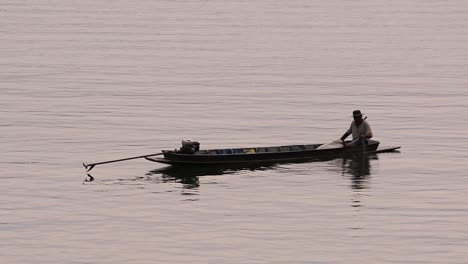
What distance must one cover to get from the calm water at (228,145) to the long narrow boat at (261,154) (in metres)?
0.56

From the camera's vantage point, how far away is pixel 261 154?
59.1 metres

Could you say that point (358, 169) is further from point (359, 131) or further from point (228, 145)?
point (228, 145)

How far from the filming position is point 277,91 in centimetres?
9012

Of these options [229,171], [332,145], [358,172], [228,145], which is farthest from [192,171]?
[228,145]

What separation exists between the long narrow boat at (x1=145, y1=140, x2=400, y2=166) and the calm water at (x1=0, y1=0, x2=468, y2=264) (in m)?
0.56

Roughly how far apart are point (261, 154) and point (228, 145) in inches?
253

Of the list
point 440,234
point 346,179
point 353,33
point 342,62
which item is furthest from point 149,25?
point 440,234

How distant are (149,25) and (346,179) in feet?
367

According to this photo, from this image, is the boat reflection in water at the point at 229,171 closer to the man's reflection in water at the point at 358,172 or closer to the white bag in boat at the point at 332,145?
the man's reflection in water at the point at 358,172

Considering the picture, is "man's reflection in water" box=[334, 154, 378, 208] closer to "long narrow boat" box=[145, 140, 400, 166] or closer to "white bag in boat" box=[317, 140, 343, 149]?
"long narrow boat" box=[145, 140, 400, 166]

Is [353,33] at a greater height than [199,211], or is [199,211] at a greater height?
[353,33]

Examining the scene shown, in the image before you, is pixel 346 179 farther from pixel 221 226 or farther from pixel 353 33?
pixel 353 33

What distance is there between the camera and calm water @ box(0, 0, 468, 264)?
43750 mm

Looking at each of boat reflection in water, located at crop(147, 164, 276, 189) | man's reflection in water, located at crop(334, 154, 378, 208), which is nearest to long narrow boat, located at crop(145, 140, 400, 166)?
boat reflection in water, located at crop(147, 164, 276, 189)
